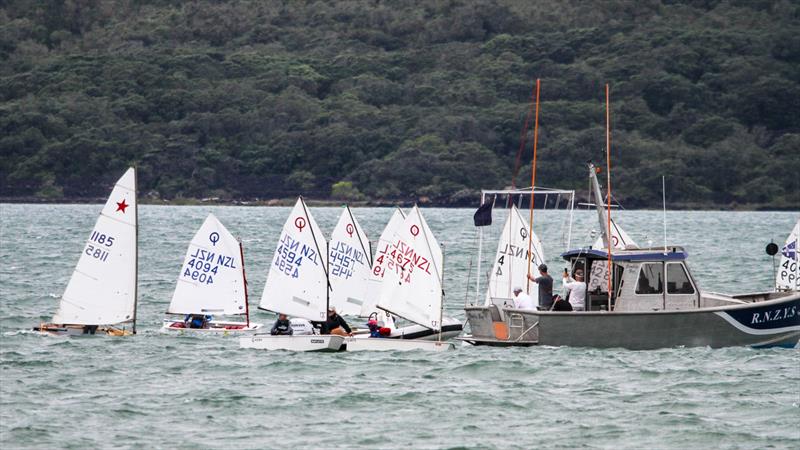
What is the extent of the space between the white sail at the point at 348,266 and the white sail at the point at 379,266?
0.34m

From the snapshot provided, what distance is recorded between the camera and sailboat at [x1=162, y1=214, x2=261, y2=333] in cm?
3750

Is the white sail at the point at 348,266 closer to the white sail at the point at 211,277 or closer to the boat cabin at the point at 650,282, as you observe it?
the white sail at the point at 211,277

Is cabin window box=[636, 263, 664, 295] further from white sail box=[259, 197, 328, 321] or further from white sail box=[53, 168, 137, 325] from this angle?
white sail box=[53, 168, 137, 325]

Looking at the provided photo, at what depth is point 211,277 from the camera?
38.0 meters

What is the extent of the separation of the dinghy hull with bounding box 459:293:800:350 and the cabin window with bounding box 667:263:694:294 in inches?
32.0

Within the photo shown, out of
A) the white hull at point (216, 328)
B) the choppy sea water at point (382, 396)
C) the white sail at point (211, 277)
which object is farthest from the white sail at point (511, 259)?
the white sail at point (211, 277)

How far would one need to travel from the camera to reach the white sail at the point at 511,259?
35.8m

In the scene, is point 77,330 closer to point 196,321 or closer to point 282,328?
point 196,321

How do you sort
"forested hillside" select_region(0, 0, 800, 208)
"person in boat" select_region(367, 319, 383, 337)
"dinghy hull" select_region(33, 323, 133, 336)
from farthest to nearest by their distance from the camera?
"forested hillside" select_region(0, 0, 800, 208), "dinghy hull" select_region(33, 323, 133, 336), "person in boat" select_region(367, 319, 383, 337)

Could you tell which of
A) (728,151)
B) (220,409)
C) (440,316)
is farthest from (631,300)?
(728,151)

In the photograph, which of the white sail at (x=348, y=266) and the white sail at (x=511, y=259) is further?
the white sail at (x=348, y=266)

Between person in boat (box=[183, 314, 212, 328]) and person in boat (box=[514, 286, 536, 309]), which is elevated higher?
person in boat (box=[514, 286, 536, 309])

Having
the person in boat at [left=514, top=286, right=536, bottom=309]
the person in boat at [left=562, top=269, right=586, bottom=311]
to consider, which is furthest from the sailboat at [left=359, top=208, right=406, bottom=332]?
the person in boat at [left=562, top=269, right=586, bottom=311]

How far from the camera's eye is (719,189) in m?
173
